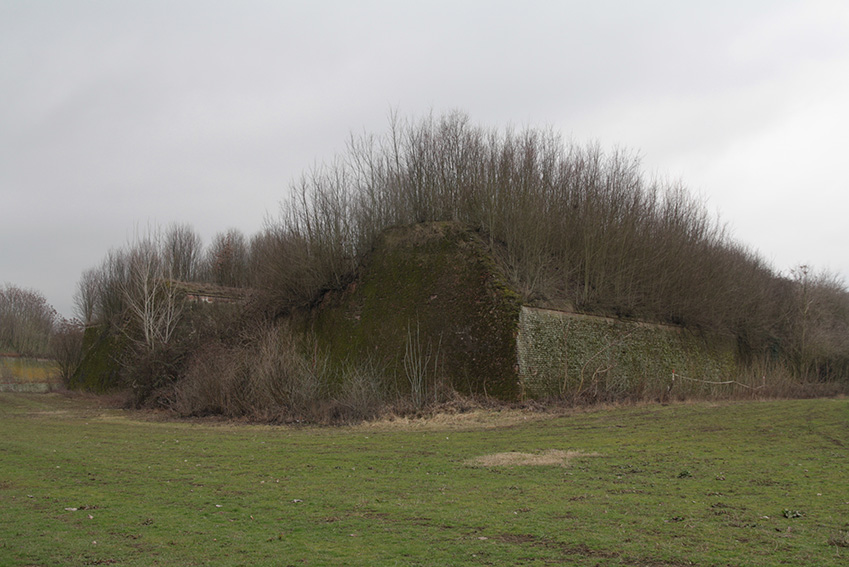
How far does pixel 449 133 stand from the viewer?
A: 1240 inches

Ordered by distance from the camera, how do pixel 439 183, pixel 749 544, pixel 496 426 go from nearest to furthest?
pixel 749 544
pixel 496 426
pixel 439 183

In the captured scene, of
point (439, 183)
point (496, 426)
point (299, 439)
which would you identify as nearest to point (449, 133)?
point (439, 183)

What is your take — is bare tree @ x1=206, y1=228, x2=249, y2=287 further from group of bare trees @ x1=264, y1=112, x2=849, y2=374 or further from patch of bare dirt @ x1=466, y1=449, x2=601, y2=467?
patch of bare dirt @ x1=466, y1=449, x2=601, y2=467

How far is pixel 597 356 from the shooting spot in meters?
25.2

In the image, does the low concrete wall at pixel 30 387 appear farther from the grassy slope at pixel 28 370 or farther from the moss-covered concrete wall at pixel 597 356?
the moss-covered concrete wall at pixel 597 356

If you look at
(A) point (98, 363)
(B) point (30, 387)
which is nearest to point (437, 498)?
(A) point (98, 363)

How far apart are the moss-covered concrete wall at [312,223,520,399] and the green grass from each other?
6684 millimetres

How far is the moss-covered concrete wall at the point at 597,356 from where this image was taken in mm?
23413

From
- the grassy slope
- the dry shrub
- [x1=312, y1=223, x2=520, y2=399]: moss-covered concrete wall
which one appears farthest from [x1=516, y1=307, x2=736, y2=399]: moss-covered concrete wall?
the grassy slope

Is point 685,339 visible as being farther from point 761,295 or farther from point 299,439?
point 299,439

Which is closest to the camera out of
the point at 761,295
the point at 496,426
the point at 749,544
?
the point at 749,544

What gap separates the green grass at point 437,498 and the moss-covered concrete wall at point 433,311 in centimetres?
668

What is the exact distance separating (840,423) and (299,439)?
13.4 meters

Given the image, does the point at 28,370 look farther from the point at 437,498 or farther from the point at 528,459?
the point at 437,498
